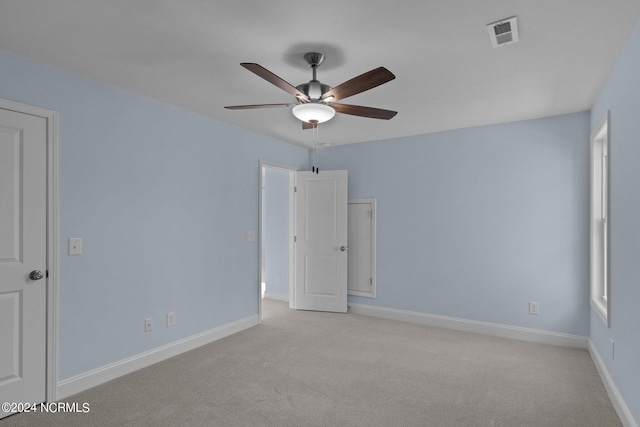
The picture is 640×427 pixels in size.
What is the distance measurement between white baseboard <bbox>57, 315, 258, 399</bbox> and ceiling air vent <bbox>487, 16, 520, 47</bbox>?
3701 mm

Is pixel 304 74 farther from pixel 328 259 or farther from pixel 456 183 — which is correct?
pixel 328 259

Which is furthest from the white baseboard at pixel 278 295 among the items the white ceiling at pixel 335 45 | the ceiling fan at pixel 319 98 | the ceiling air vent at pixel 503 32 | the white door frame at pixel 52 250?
the ceiling air vent at pixel 503 32

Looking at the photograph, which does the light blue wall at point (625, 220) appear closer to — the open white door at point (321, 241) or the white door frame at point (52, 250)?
the open white door at point (321, 241)

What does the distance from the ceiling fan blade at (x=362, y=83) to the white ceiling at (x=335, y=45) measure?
1.00 feet

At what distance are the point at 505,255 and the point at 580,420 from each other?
2065 millimetres

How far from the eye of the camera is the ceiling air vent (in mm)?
2124

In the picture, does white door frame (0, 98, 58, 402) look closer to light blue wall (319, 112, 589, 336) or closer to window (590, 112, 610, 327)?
light blue wall (319, 112, 589, 336)

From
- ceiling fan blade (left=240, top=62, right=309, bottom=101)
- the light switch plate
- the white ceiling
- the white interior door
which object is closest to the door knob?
the white interior door

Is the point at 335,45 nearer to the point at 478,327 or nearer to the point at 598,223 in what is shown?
the point at 598,223

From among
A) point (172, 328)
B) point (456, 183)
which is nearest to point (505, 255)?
point (456, 183)

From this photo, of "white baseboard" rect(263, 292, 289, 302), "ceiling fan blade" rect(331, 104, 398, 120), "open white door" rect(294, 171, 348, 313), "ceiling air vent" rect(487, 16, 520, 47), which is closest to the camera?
"ceiling air vent" rect(487, 16, 520, 47)

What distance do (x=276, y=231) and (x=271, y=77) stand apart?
177 inches

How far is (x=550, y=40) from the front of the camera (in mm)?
2350

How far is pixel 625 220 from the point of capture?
2.40 metres
